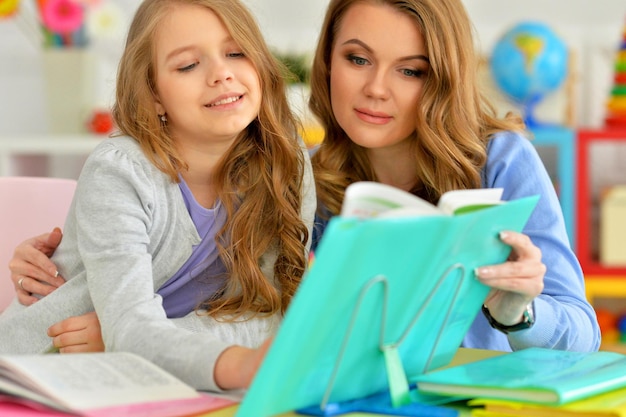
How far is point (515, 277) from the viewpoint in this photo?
0.95 metres

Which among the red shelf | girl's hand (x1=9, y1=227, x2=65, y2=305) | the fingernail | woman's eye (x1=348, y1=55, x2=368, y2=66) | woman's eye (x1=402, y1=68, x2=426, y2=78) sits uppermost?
woman's eye (x1=348, y1=55, x2=368, y2=66)

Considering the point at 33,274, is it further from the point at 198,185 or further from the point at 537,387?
the point at 537,387

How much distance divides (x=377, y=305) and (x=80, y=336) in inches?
20.3

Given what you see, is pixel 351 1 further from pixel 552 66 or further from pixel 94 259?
pixel 552 66

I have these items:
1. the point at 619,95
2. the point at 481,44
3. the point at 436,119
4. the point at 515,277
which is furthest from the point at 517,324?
the point at 481,44

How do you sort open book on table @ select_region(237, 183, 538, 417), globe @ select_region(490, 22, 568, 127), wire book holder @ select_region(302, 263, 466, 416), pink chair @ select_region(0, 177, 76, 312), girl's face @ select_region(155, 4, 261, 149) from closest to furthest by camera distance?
open book on table @ select_region(237, 183, 538, 417)
wire book holder @ select_region(302, 263, 466, 416)
girl's face @ select_region(155, 4, 261, 149)
pink chair @ select_region(0, 177, 76, 312)
globe @ select_region(490, 22, 568, 127)

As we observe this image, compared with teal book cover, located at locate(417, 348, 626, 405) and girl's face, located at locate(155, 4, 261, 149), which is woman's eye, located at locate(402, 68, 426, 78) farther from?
teal book cover, located at locate(417, 348, 626, 405)

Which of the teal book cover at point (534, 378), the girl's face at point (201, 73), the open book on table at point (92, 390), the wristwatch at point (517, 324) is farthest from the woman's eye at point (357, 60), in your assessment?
the open book on table at point (92, 390)

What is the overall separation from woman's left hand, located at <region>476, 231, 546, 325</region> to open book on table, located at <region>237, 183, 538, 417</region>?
1 cm

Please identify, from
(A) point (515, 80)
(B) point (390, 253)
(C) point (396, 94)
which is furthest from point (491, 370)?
(A) point (515, 80)

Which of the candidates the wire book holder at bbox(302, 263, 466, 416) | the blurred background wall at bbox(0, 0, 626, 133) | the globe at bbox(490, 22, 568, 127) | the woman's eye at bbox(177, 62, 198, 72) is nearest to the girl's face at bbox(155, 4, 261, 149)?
the woman's eye at bbox(177, 62, 198, 72)

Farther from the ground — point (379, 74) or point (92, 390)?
point (379, 74)

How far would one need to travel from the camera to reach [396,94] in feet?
4.69

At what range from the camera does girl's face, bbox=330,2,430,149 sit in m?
1.42
